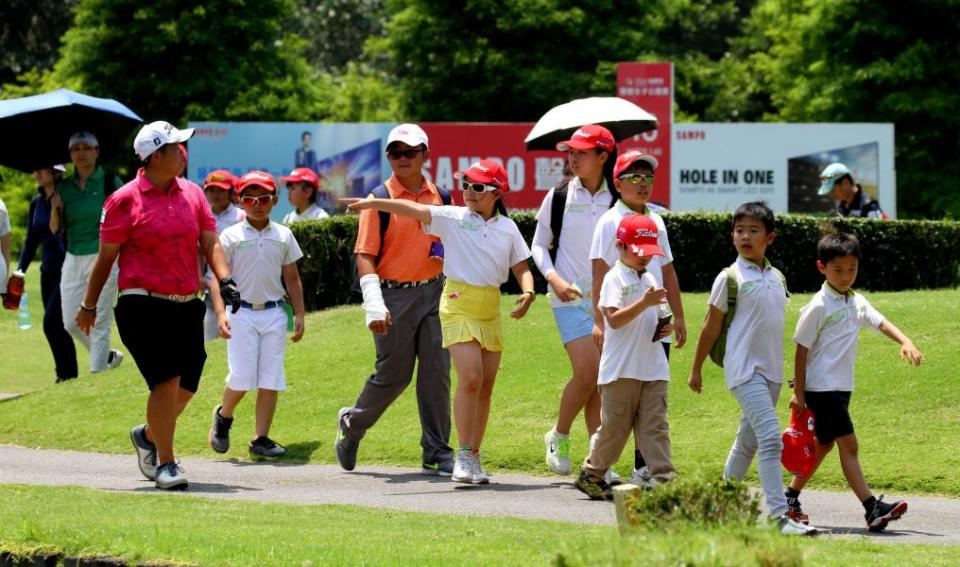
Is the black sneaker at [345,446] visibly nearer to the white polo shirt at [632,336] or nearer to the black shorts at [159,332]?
the black shorts at [159,332]

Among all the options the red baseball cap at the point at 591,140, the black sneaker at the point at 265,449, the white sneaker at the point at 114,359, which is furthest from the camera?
the white sneaker at the point at 114,359

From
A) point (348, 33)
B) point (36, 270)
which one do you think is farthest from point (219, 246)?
point (348, 33)

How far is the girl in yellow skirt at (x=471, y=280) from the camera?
9.86 m

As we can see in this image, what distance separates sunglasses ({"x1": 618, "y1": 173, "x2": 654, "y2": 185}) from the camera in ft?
30.3

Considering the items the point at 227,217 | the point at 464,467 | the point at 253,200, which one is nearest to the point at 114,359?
the point at 227,217

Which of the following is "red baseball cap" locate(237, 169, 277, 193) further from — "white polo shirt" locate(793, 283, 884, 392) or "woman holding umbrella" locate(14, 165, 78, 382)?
"white polo shirt" locate(793, 283, 884, 392)

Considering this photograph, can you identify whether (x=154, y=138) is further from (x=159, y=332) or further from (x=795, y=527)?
(x=795, y=527)

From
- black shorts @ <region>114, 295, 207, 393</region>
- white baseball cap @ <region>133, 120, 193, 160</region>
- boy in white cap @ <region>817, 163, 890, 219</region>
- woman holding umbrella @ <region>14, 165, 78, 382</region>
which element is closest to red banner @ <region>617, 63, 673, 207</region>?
boy in white cap @ <region>817, 163, 890, 219</region>

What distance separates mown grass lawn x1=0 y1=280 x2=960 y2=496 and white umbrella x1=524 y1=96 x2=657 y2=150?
6.05ft

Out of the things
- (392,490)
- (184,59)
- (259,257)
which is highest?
(184,59)

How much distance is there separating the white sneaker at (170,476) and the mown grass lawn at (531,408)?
1655mm

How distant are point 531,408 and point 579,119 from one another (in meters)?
2.13

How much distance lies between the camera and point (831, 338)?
8.48 m

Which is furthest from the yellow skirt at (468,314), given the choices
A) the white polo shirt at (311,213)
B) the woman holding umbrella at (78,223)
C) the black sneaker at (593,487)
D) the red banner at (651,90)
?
the red banner at (651,90)
